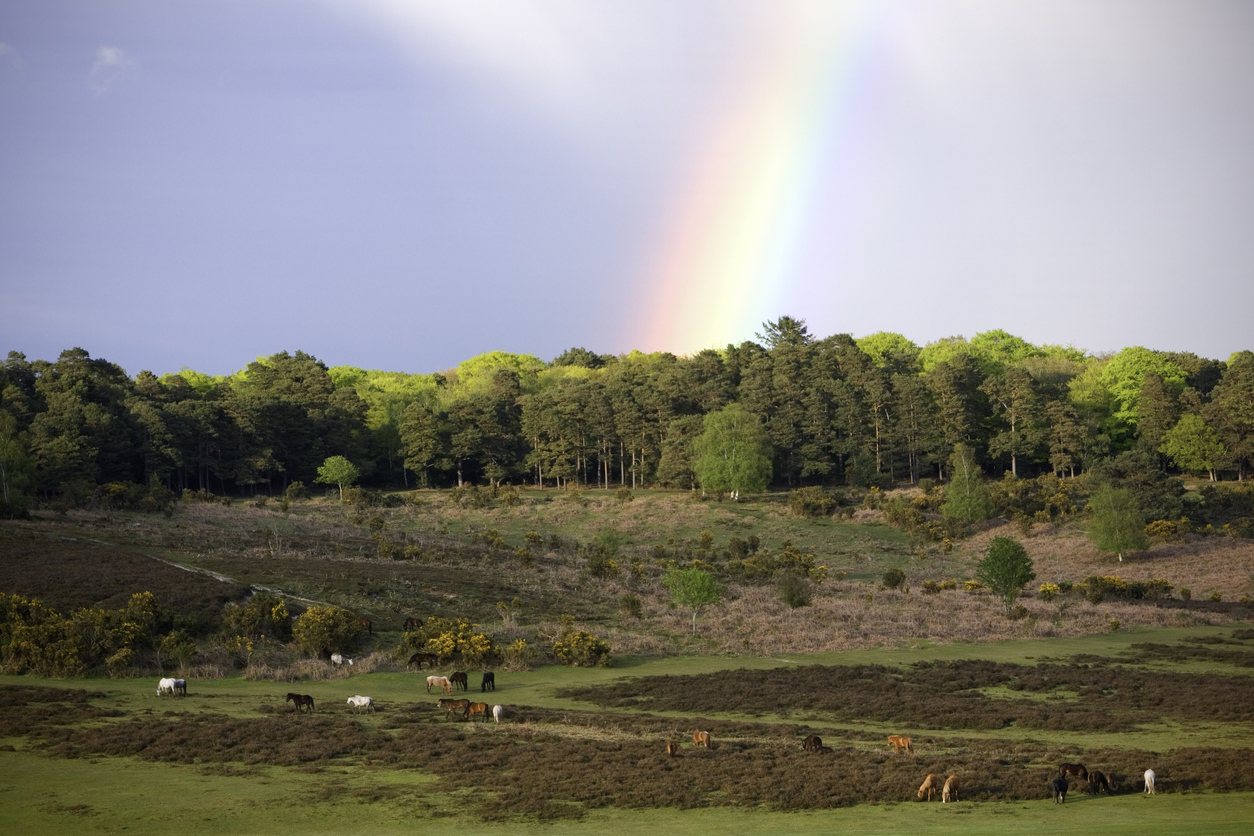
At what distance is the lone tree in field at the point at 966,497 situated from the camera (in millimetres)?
72062

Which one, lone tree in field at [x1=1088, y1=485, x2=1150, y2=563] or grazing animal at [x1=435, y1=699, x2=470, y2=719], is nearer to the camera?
grazing animal at [x1=435, y1=699, x2=470, y2=719]

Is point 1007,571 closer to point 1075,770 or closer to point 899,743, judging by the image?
point 899,743

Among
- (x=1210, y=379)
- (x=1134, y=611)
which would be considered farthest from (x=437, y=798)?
(x=1210, y=379)

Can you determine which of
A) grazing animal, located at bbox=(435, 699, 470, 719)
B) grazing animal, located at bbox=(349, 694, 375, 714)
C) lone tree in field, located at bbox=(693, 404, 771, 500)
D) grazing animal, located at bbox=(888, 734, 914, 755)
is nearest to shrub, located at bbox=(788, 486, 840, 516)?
lone tree in field, located at bbox=(693, 404, 771, 500)

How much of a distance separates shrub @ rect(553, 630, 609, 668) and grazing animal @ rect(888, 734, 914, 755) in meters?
15.0

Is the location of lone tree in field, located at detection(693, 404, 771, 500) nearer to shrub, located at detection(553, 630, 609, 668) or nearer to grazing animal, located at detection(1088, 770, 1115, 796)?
shrub, located at detection(553, 630, 609, 668)

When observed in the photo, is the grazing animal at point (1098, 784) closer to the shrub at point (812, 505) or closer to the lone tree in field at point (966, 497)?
the lone tree in field at point (966, 497)

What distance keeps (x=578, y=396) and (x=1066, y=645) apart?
213 ft

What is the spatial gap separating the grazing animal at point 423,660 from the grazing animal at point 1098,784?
74.6 ft

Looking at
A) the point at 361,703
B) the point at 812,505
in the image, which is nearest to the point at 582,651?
the point at 361,703

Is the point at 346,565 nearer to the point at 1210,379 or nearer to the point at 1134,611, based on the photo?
the point at 1134,611

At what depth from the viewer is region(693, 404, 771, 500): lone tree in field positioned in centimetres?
8169

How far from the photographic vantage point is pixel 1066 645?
39.4 metres

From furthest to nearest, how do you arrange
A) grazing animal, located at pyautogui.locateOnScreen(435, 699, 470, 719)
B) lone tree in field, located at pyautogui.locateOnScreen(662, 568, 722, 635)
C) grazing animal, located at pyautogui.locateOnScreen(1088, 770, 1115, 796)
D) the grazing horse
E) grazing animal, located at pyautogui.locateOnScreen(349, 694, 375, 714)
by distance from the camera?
1. lone tree in field, located at pyautogui.locateOnScreen(662, 568, 722, 635)
2. grazing animal, located at pyautogui.locateOnScreen(349, 694, 375, 714)
3. grazing animal, located at pyautogui.locateOnScreen(435, 699, 470, 719)
4. the grazing horse
5. grazing animal, located at pyautogui.locateOnScreen(1088, 770, 1115, 796)
